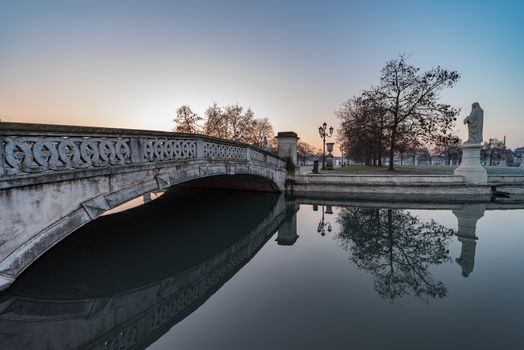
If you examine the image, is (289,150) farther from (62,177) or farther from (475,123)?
(62,177)

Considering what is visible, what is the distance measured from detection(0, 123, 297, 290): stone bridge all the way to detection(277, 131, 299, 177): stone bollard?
30.5 ft

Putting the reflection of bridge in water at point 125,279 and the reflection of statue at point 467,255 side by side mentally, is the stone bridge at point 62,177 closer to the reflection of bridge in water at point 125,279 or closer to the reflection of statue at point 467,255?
the reflection of bridge in water at point 125,279

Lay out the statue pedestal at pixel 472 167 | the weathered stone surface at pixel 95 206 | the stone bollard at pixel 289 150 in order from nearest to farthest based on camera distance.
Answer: the weathered stone surface at pixel 95 206 < the statue pedestal at pixel 472 167 < the stone bollard at pixel 289 150

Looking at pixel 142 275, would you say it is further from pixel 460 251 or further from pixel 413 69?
pixel 413 69

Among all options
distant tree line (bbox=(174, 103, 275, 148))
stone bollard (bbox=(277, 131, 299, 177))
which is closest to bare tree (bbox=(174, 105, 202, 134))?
distant tree line (bbox=(174, 103, 275, 148))

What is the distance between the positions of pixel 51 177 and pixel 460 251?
27.5 feet

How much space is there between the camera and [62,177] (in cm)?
404

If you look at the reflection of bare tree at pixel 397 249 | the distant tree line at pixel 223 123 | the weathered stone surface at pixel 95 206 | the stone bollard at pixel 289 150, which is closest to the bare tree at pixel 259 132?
the distant tree line at pixel 223 123

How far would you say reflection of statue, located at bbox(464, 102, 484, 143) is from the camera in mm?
13688

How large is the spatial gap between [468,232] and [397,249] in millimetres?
2933

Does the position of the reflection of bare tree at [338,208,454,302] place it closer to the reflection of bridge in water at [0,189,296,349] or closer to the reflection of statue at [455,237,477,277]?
the reflection of statue at [455,237,477,277]

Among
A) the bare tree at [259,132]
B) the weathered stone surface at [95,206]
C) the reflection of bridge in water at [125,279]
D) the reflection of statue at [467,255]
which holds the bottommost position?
the reflection of bridge in water at [125,279]

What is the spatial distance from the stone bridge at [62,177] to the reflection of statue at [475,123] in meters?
15.4

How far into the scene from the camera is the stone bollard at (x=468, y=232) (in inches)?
211
